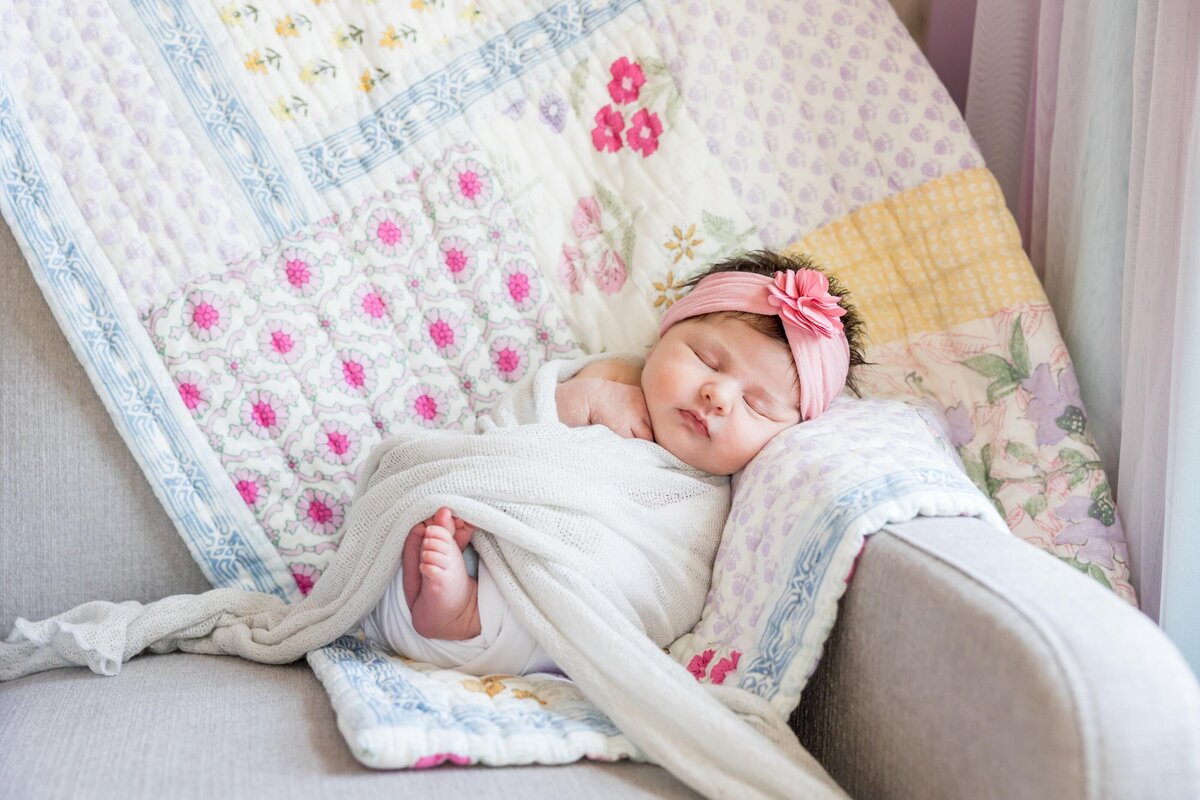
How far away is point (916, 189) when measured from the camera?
5.34 ft

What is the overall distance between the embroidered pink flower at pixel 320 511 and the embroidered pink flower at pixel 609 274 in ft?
1.62

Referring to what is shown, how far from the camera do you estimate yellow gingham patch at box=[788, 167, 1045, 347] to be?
5.17ft

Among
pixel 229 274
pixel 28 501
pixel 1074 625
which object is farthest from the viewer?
pixel 229 274

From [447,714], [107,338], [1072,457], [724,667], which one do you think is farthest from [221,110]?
[1072,457]

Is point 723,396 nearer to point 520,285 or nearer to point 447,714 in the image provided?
point 520,285

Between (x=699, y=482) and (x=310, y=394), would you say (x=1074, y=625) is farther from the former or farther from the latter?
(x=310, y=394)

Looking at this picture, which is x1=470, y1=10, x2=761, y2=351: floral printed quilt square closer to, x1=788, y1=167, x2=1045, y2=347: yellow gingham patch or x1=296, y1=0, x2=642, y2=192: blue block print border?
x1=296, y1=0, x2=642, y2=192: blue block print border

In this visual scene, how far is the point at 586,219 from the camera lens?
5.28 feet

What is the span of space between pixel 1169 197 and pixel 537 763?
942 mm

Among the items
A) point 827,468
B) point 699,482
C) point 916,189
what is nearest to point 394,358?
point 699,482

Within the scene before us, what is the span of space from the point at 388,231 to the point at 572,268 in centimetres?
27

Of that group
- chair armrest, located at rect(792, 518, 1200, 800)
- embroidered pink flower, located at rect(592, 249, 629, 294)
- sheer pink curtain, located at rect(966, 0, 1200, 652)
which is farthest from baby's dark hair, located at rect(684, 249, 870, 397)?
chair armrest, located at rect(792, 518, 1200, 800)

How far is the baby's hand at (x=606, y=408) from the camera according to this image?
Answer: 4.67ft

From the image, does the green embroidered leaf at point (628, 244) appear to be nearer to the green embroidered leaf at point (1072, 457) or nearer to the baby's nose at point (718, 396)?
the baby's nose at point (718, 396)
